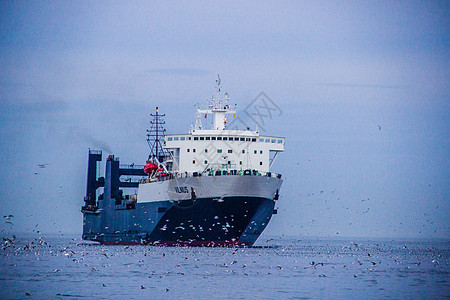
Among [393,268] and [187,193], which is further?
[187,193]

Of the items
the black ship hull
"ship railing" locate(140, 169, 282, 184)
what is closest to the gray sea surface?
the black ship hull

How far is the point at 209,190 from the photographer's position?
6306cm

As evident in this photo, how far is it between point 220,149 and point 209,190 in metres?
5.13

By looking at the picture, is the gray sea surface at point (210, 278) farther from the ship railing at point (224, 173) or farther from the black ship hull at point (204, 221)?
the ship railing at point (224, 173)

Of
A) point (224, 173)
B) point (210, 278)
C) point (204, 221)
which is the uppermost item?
point (224, 173)

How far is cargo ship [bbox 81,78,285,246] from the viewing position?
6309cm

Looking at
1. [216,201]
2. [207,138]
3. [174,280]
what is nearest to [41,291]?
[174,280]

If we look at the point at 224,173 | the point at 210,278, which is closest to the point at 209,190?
the point at 224,173

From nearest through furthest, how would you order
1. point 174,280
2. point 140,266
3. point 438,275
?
point 174,280 → point 438,275 → point 140,266

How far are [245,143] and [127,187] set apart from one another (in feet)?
78.4

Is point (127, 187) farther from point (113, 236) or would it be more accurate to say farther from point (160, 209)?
point (160, 209)

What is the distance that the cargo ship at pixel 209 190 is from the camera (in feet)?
207

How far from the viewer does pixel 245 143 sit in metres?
67.7

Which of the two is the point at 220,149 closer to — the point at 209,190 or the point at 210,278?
the point at 209,190
